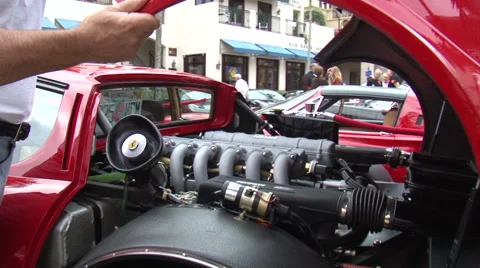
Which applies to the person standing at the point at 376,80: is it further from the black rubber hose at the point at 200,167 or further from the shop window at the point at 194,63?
the shop window at the point at 194,63

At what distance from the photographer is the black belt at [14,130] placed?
1704 millimetres

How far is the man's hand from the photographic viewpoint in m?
1.24

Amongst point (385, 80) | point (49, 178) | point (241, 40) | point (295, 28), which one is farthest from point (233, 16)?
point (49, 178)

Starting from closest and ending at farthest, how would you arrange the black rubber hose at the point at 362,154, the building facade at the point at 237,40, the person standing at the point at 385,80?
the black rubber hose at the point at 362,154 < the person standing at the point at 385,80 < the building facade at the point at 237,40

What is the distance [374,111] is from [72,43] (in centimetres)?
516

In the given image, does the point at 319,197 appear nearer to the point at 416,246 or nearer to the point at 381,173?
the point at 416,246

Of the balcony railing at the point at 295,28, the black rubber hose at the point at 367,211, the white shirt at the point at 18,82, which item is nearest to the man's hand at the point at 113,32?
the white shirt at the point at 18,82

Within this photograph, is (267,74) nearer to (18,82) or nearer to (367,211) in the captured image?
(367,211)

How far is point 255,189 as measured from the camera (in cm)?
182

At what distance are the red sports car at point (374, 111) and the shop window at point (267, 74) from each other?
2243 cm

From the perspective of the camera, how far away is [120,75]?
108 inches

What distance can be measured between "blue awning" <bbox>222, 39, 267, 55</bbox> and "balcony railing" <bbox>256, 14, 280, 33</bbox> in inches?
67.6

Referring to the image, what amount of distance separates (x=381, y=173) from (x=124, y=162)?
2417 mm

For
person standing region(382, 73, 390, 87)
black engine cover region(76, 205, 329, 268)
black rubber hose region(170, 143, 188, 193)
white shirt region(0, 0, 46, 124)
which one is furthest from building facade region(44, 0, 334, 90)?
black engine cover region(76, 205, 329, 268)
